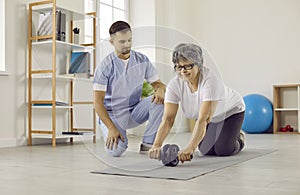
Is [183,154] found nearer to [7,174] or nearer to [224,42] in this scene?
[7,174]

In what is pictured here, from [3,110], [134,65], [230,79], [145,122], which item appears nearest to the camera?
[134,65]

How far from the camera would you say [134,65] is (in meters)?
2.48

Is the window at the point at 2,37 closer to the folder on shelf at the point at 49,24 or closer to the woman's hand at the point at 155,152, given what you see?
the folder on shelf at the point at 49,24

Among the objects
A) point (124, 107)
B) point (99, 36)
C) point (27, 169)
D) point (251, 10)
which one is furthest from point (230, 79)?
point (27, 169)

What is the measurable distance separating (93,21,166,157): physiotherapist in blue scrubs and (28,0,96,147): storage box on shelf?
108 centimetres

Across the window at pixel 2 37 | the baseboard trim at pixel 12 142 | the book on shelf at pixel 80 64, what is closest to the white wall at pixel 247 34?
the book on shelf at pixel 80 64

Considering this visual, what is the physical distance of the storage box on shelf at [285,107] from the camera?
554cm

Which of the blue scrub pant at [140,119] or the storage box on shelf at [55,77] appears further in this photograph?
the storage box on shelf at [55,77]

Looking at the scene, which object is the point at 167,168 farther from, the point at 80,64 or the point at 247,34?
the point at 247,34

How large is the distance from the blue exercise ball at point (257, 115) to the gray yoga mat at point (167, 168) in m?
2.72

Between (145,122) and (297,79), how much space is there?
342cm

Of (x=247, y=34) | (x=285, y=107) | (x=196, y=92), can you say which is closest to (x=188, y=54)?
(x=196, y=92)

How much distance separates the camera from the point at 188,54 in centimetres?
208

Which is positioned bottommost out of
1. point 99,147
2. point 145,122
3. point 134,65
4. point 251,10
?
point 99,147
